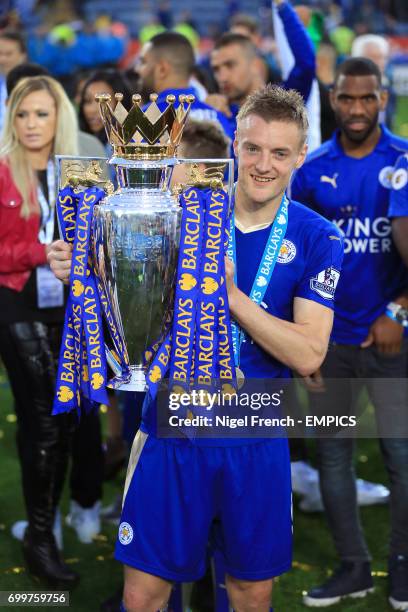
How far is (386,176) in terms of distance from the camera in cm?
378

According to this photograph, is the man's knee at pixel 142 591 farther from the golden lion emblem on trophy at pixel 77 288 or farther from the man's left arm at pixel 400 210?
the man's left arm at pixel 400 210

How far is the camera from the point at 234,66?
6.03 metres

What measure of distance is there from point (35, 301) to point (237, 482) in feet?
4.90

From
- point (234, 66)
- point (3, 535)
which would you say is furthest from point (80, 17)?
point (3, 535)

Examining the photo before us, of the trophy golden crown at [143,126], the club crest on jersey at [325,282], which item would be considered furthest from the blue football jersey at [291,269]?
the trophy golden crown at [143,126]

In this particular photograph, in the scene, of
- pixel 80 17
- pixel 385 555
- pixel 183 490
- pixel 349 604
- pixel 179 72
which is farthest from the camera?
pixel 80 17

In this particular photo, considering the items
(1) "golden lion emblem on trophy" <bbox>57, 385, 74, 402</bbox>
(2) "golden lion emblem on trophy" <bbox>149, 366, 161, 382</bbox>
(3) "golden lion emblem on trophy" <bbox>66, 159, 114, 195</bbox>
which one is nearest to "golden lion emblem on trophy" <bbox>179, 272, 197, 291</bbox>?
(2) "golden lion emblem on trophy" <bbox>149, 366, 161, 382</bbox>

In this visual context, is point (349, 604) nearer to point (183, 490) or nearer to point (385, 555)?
point (385, 555)

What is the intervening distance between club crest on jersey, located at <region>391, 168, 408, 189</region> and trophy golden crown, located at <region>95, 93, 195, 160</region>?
1.42 m

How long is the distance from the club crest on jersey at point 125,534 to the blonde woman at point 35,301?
1188mm

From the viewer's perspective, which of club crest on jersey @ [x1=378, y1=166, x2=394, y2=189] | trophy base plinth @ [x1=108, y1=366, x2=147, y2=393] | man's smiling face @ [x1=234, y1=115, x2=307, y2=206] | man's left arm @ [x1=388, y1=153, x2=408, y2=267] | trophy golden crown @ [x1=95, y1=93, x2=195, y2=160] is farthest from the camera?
club crest on jersey @ [x1=378, y1=166, x2=394, y2=189]

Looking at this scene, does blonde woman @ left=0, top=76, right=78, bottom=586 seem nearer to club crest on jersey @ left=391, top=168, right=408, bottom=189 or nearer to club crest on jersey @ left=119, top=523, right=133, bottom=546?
club crest on jersey @ left=119, top=523, right=133, bottom=546

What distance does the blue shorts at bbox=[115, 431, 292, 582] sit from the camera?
2.67 meters

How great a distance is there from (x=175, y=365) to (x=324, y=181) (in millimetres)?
1629
